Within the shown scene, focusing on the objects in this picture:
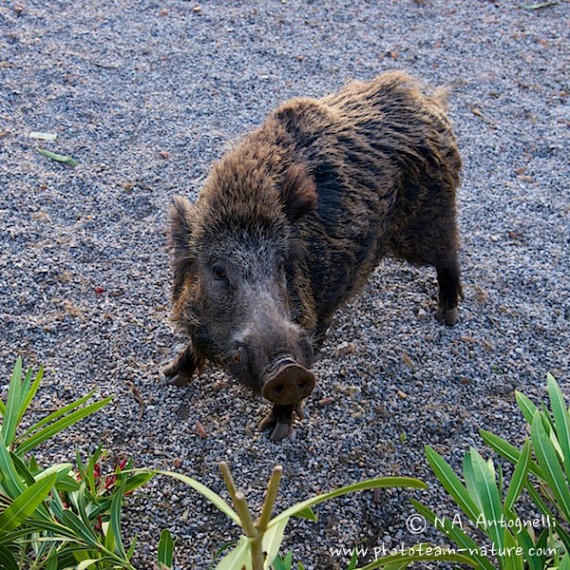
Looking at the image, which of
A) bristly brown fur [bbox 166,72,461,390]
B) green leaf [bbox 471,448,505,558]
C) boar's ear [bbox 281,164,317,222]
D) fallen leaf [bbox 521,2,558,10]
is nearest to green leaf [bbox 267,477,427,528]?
green leaf [bbox 471,448,505,558]

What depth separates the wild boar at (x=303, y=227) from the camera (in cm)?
269

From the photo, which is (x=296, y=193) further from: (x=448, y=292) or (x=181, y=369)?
(x=448, y=292)

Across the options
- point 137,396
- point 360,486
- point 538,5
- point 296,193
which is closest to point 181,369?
point 137,396

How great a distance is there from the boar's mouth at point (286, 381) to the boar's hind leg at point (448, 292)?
1545 mm

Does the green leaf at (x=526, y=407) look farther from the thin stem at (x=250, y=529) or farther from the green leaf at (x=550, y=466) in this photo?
the thin stem at (x=250, y=529)

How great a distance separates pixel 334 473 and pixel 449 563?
587 millimetres

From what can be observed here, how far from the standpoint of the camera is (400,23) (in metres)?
6.32

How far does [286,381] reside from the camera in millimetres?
2406

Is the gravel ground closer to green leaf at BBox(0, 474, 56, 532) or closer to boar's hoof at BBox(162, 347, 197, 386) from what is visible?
boar's hoof at BBox(162, 347, 197, 386)

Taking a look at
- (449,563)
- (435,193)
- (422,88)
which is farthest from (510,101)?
(449,563)

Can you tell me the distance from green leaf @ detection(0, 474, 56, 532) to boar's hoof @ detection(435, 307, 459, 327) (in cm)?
255

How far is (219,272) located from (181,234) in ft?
1.04

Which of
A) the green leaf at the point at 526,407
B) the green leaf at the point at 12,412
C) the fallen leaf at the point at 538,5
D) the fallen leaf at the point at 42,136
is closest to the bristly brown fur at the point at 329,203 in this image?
the green leaf at the point at 12,412

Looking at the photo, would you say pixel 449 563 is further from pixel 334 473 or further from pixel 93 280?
pixel 93 280
